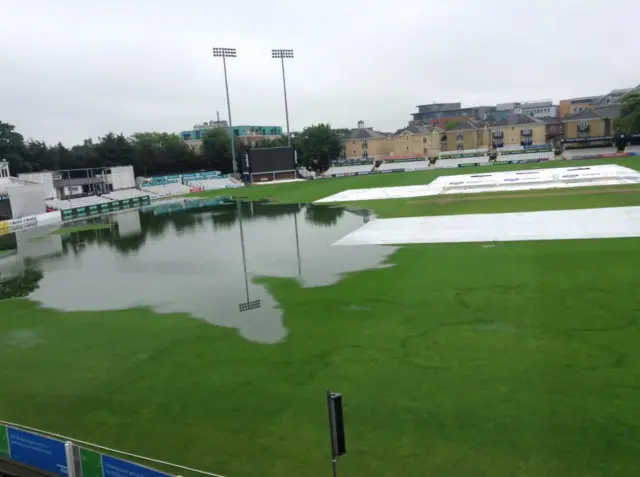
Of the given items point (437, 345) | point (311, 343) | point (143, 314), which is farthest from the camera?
point (143, 314)

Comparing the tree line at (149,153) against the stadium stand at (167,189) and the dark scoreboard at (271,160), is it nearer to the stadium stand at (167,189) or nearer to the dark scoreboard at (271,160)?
the dark scoreboard at (271,160)

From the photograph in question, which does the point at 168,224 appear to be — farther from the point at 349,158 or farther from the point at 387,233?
the point at 349,158

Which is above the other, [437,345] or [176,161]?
[176,161]

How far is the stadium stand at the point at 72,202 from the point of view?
64.0 metres

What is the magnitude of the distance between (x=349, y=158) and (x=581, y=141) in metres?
46.7

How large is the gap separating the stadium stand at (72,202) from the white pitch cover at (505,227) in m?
45.5

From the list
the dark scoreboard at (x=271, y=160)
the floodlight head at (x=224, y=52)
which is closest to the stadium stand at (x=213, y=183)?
the dark scoreboard at (x=271, y=160)

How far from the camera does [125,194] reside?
79188 mm

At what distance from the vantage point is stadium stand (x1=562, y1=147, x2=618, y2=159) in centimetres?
8714

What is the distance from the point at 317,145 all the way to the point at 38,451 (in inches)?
4088

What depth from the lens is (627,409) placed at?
920cm

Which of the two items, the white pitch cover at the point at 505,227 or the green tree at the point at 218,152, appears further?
the green tree at the point at 218,152

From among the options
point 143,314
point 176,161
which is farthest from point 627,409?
point 176,161

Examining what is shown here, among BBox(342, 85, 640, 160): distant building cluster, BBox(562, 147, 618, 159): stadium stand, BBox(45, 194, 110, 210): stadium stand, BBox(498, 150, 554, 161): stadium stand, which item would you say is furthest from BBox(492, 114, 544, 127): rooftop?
BBox(45, 194, 110, 210): stadium stand
